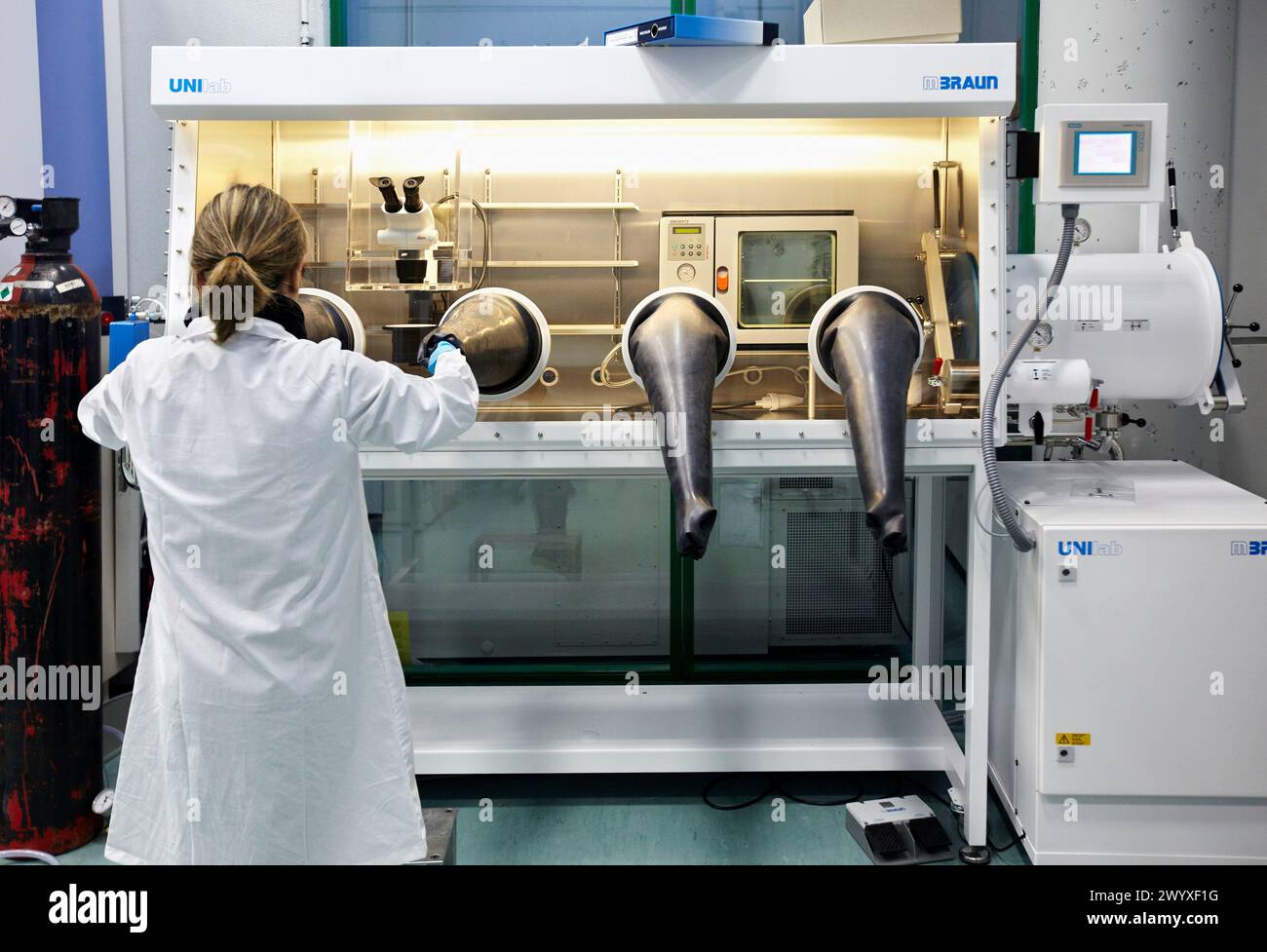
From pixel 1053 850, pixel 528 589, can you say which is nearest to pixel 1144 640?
pixel 1053 850

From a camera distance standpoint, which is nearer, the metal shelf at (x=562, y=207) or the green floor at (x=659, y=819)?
the green floor at (x=659, y=819)

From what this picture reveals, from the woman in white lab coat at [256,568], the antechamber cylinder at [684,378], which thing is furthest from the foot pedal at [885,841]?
the woman in white lab coat at [256,568]

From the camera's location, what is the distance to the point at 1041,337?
8.42 feet

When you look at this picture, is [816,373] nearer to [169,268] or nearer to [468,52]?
[468,52]

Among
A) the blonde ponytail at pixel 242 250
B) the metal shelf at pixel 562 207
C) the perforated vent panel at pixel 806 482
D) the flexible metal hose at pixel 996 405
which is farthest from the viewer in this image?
the perforated vent panel at pixel 806 482

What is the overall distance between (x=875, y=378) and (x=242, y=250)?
1.16 metres

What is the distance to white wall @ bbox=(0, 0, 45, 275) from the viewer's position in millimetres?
3035

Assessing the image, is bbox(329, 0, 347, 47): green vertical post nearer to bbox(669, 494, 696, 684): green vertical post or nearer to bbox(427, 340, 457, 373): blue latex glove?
bbox(669, 494, 696, 684): green vertical post

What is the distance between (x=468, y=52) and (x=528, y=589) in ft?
5.76

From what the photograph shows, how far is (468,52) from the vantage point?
7.52 ft

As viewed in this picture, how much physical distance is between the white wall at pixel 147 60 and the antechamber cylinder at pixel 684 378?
1.65 m

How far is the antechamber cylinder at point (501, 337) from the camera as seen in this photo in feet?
7.70

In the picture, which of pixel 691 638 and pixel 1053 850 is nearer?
pixel 1053 850

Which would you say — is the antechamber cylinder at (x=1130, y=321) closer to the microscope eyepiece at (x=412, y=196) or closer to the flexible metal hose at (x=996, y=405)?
the flexible metal hose at (x=996, y=405)
